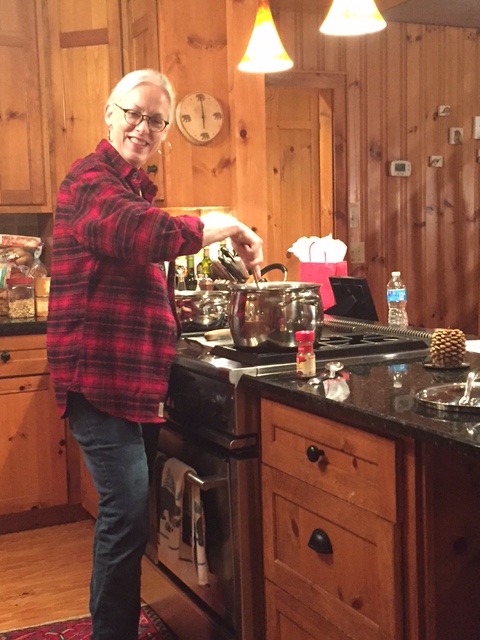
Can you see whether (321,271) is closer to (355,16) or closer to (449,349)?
(355,16)

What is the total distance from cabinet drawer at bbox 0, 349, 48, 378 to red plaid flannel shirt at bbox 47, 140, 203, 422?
1482 mm

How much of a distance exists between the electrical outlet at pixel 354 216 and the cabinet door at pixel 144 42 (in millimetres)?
1977

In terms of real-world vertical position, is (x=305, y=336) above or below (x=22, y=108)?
below

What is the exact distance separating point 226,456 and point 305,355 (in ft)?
1.12

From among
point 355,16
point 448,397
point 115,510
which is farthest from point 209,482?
point 355,16

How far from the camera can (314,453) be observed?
173 cm

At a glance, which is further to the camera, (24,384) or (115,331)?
(24,384)

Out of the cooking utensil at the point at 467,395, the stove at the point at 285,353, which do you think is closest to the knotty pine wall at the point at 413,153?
→ the stove at the point at 285,353

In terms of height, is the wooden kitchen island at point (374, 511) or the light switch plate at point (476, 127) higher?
the light switch plate at point (476, 127)

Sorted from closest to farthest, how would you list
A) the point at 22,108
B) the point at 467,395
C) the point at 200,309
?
the point at 467,395 < the point at 200,309 < the point at 22,108

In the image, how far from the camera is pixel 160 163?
3.66m

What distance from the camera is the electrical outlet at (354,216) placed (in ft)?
17.8

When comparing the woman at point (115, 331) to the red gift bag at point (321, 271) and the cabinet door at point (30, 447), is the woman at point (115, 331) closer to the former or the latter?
the red gift bag at point (321, 271)

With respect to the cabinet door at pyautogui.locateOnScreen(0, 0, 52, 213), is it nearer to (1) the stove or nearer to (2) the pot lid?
(1) the stove
